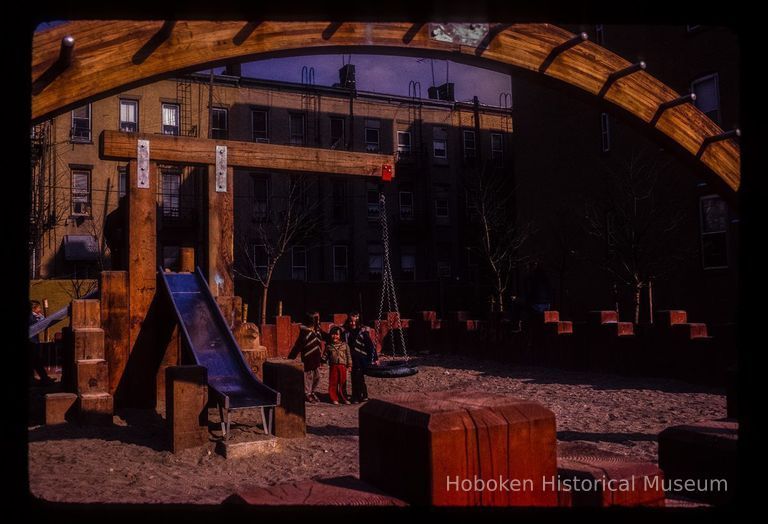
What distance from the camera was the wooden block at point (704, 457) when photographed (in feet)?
6.46

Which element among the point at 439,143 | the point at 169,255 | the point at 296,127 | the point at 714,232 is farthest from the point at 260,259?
the point at 714,232

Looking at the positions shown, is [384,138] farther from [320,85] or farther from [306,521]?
[306,521]

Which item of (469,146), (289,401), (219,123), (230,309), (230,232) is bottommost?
(289,401)

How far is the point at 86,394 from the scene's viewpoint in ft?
29.8

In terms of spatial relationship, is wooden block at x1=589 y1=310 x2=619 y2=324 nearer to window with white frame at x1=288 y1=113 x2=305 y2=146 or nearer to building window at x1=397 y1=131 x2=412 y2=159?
window with white frame at x1=288 y1=113 x2=305 y2=146

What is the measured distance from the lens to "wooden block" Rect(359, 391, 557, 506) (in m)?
1.41

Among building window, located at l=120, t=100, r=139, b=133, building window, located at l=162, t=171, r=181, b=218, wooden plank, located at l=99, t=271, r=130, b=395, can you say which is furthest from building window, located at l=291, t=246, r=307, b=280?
wooden plank, located at l=99, t=271, r=130, b=395

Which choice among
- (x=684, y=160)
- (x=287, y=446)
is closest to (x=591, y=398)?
(x=287, y=446)

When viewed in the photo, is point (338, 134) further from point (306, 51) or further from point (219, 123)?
point (306, 51)

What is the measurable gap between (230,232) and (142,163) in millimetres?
1893

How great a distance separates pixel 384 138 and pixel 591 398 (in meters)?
27.7

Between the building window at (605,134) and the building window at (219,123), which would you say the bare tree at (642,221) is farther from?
the building window at (219,123)

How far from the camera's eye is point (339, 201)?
3531cm

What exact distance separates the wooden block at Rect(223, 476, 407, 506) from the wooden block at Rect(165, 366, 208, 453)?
6.59 meters
